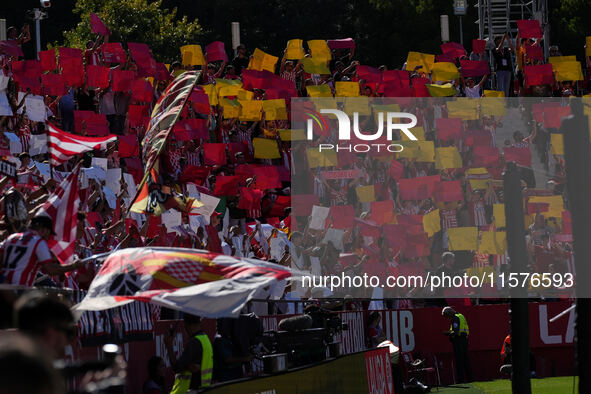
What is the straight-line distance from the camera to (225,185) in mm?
20438

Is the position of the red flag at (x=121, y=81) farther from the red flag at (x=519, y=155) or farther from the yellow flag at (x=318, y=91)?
the red flag at (x=519, y=155)

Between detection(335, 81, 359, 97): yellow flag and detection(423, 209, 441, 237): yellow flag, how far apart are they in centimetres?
367

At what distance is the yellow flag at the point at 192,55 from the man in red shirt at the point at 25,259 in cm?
1396

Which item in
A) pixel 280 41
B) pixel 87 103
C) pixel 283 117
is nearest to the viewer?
pixel 87 103

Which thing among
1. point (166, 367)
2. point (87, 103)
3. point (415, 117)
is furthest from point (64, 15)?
point (166, 367)

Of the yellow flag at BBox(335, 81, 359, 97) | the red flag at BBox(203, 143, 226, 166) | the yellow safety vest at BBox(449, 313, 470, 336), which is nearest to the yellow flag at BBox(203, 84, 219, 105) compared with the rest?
the red flag at BBox(203, 143, 226, 166)

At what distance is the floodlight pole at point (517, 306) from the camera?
1113 cm

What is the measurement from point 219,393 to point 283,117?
14.9 metres

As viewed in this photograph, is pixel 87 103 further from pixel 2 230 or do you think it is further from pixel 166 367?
pixel 2 230

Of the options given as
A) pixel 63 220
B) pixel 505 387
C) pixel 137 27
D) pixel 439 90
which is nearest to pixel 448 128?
pixel 439 90

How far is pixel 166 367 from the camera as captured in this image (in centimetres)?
1174

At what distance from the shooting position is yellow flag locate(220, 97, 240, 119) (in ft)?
74.2

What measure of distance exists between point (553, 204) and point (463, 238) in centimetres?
297

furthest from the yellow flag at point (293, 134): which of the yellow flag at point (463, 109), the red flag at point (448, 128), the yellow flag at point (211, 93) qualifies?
the yellow flag at point (463, 109)
